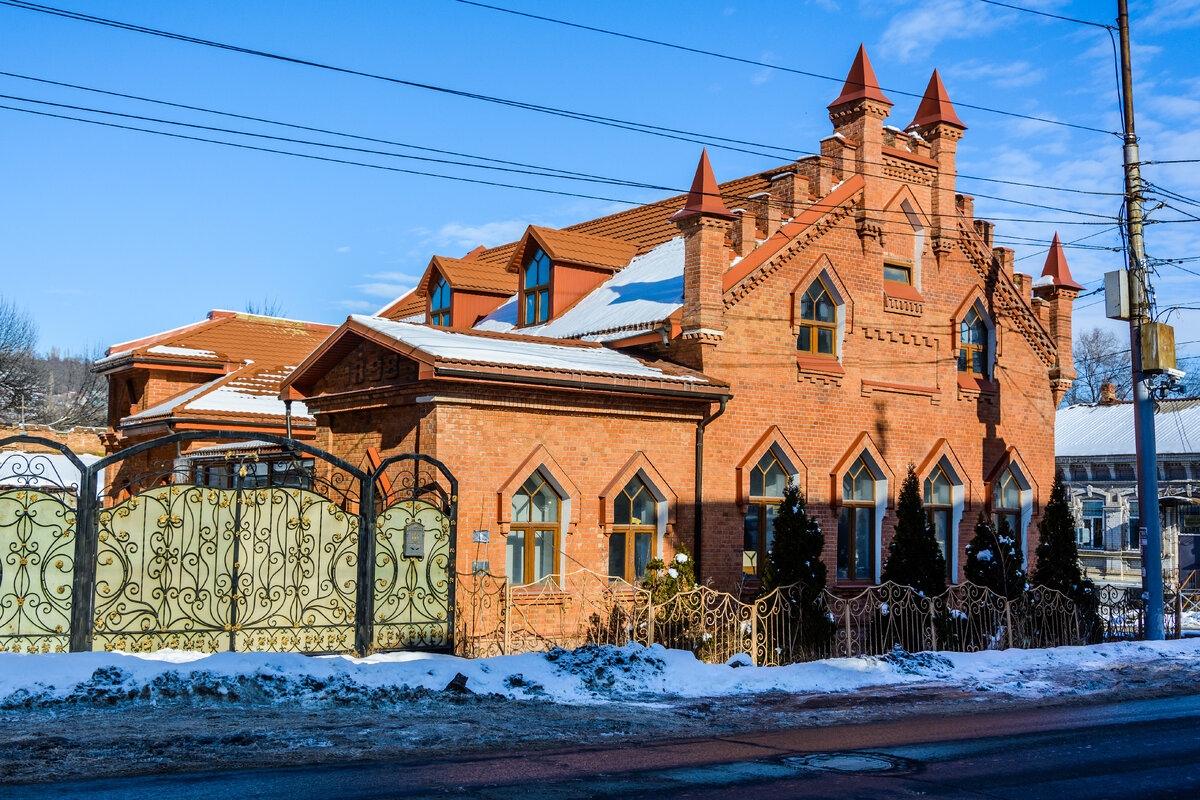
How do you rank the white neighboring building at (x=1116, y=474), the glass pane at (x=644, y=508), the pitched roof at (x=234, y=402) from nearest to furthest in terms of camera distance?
the glass pane at (x=644, y=508) → the pitched roof at (x=234, y=402) → the white neighboring building at (x=1116, y=474)

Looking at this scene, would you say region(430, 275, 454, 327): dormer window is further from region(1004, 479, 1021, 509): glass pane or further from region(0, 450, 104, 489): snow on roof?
region(1004, 479, 1021, 509): glass pane

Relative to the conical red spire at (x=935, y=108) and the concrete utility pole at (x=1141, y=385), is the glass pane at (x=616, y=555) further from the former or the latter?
the conical red spire at (x=935, y=108)

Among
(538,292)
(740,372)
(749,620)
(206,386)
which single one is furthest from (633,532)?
(206,386)

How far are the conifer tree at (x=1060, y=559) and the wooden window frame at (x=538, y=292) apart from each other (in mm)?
10628

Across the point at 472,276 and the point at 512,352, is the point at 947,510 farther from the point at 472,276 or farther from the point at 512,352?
the point at 472,276

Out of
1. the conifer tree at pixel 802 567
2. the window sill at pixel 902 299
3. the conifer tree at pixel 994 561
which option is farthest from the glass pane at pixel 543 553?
the window sill at pixel 902 299

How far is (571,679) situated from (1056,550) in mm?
11486

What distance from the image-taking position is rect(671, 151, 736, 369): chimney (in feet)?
56.4

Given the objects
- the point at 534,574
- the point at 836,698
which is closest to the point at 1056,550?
the point at 836,698

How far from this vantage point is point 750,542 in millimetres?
18062

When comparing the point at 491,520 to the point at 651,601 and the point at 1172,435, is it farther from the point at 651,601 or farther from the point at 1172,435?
the point at 1172,435

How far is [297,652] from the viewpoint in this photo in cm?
1216

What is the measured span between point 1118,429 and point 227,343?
40.5m

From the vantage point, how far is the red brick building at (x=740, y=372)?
15.5 m
